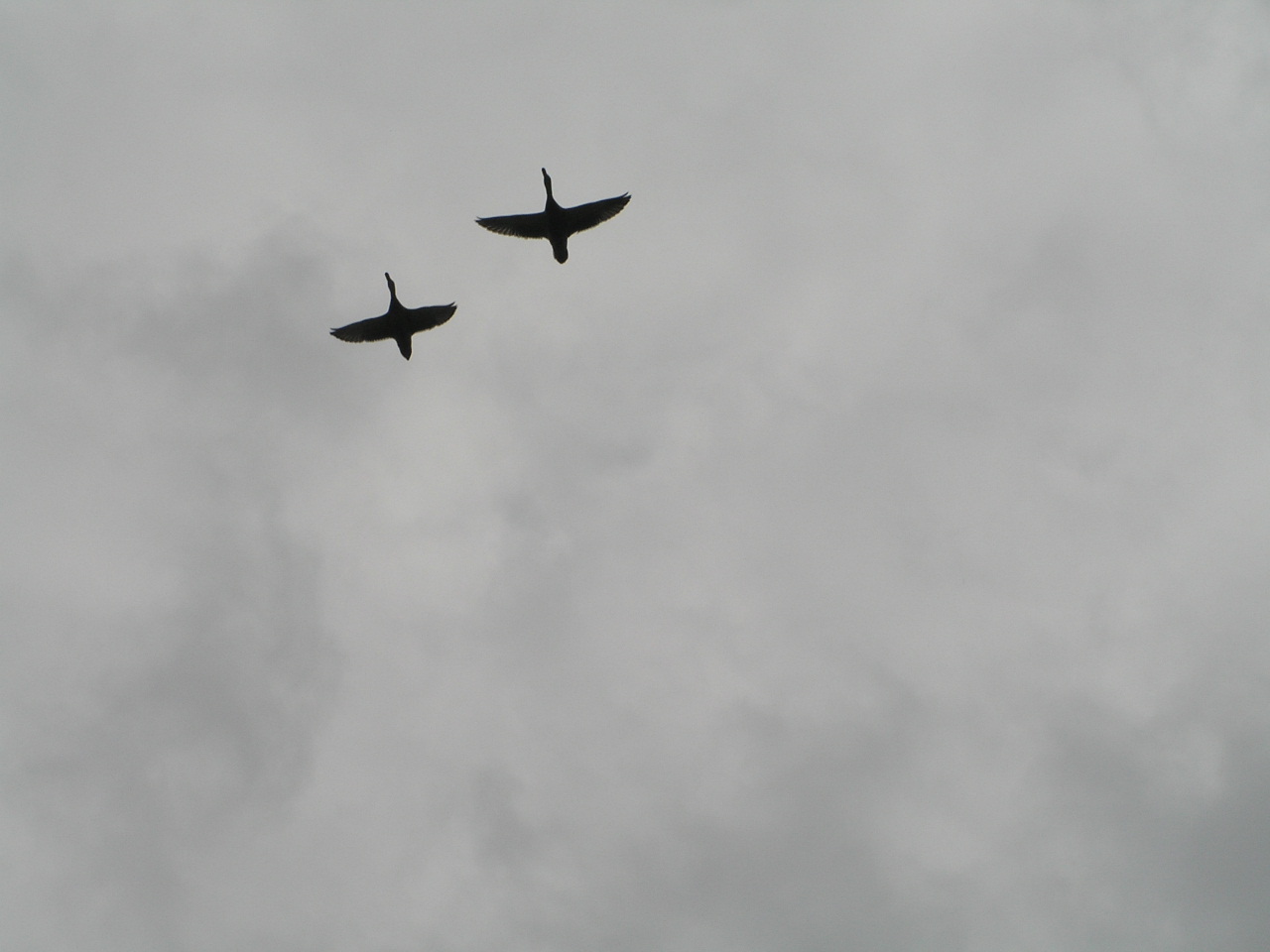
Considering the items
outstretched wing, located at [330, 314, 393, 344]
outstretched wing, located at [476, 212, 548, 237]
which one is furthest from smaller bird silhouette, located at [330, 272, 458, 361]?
outstretched wing, located at [476, 212, 548, 237]

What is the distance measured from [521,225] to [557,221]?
6.75 feet

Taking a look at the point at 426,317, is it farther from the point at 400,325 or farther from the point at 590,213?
the point at 590,213

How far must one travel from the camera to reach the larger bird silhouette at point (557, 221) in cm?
5950

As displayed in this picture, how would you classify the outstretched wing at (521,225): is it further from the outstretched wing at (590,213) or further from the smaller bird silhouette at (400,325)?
the smaller bird silhouette at (400,325)

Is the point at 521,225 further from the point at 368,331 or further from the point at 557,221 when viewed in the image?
the point at 368,331

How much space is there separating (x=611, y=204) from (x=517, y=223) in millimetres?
5139

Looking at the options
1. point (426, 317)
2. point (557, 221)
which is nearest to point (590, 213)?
point (557, 221)

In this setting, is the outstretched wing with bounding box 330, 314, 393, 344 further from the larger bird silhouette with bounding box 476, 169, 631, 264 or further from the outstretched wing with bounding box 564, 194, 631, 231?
the outstretched wing with bounding box 564, 194, 631, 231

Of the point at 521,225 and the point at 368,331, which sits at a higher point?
the point at 521,225

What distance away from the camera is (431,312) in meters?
61.8

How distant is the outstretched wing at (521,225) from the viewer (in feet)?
196

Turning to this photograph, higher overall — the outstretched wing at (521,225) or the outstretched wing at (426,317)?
the outstretched wing at (521,225)

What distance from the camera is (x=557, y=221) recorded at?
196ft

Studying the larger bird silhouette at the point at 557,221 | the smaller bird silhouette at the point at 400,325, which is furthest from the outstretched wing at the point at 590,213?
the smaller bird silhouette at the point at 400,325
